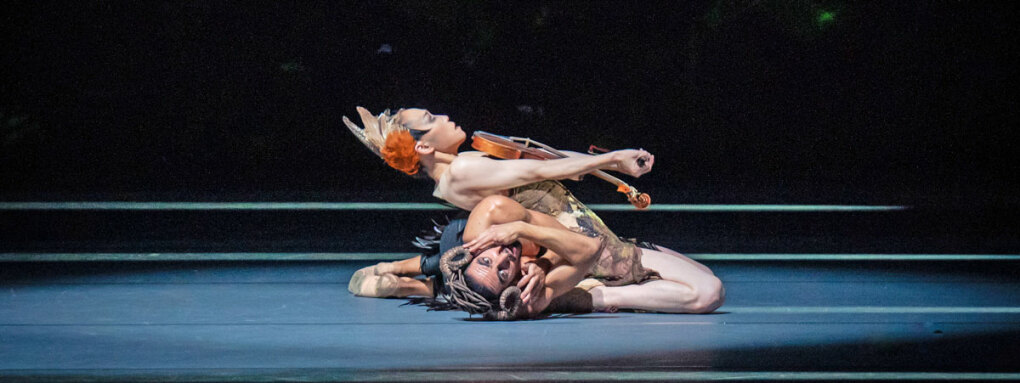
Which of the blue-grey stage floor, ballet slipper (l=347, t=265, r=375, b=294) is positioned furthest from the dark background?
ballet slipper (l=347, t=265, r=375, b=294)

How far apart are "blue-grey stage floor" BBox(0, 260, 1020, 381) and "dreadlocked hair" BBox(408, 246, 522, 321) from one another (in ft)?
0.14

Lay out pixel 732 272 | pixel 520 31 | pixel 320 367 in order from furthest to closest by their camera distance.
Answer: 1. pixel 520 31
2. pixel 732 272
3. pixel 320 367

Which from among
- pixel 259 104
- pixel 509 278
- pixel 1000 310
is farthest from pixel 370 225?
pixel 1000 310

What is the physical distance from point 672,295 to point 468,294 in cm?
60

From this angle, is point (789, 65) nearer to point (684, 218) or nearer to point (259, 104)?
point (684, 218)

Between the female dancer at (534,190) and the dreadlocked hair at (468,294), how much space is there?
0.25 meters

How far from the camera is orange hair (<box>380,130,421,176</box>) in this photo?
10.3 ft

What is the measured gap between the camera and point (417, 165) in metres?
3.25

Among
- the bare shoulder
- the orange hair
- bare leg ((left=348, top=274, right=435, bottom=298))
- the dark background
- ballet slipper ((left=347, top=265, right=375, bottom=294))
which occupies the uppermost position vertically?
the dark background

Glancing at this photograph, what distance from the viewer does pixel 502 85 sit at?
20.6ft

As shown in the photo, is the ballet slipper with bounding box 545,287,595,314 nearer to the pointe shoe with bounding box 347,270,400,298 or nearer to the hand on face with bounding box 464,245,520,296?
the hand on face with bounding box 464,245,520,296

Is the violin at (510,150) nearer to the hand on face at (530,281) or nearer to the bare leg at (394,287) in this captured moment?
the hand on face at (530,281)

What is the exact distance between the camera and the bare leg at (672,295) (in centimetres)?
316

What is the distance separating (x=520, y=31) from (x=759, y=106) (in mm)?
1423
